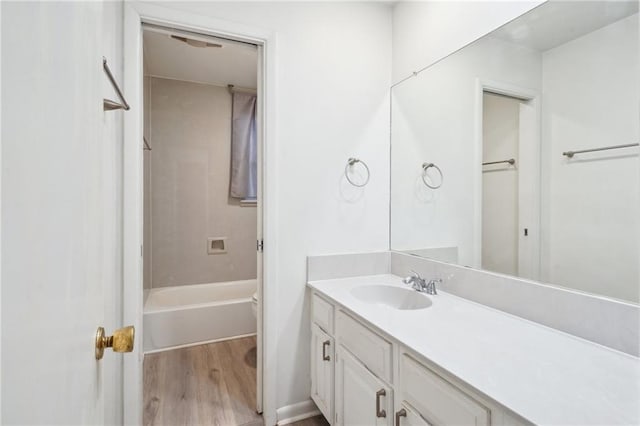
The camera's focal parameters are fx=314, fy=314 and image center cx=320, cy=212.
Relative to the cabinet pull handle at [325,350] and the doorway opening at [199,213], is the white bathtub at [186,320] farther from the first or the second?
the cabinet pull handle at [325,350]

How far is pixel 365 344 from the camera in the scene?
1.27 m

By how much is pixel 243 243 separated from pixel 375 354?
2.54m

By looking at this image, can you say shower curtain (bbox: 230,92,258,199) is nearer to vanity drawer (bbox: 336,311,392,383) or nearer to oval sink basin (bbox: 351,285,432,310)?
oval sink basin (bbox: 351,285,432,310)

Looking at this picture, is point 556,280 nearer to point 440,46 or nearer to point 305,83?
point 440,46

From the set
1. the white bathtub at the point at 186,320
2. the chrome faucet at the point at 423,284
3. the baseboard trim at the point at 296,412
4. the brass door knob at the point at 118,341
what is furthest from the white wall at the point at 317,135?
the white bathtub at the point at 186,320

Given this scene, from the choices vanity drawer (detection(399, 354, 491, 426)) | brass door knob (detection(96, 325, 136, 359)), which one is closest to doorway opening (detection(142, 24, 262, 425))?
vanity drawer (detection(399, 354, 491, 426))

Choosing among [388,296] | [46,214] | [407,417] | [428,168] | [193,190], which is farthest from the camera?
[193,190]

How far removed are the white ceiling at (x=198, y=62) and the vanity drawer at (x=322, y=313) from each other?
1835mm

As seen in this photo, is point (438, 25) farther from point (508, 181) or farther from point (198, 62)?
point (198, 62)

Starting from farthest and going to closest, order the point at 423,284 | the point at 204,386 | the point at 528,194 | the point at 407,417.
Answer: the point at 204,386 < the point at 423,284 < the point at 528,194 < the point at 407,417

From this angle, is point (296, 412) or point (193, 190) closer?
point (296, 412)

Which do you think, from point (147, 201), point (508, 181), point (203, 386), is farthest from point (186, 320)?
point (508, 181)

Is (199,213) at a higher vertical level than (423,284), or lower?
higher

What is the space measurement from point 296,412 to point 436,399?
45.0 inches
